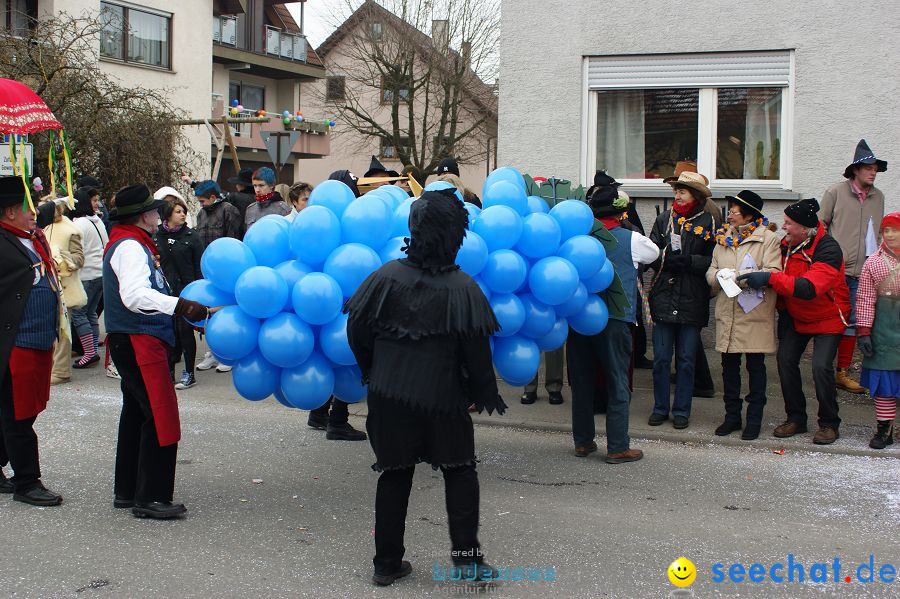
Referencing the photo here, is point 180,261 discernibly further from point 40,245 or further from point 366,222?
point 366,222

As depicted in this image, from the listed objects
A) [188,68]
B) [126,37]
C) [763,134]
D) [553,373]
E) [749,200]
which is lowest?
[553,373]

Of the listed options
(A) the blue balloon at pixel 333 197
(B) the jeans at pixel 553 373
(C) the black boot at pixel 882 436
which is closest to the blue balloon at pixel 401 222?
(A) the blue balloon at pixel 333 197

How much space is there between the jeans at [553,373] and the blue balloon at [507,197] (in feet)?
10.7

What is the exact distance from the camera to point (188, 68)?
96.3ft

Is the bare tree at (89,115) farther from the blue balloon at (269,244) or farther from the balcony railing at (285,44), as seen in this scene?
the balcony railing at (285,44)

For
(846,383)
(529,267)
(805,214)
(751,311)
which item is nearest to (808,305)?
(751,311)

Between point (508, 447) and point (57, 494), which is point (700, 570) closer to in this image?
point (508, 447)

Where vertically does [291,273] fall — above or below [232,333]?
above

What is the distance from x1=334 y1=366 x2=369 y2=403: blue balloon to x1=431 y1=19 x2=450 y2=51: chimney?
28.0 metres

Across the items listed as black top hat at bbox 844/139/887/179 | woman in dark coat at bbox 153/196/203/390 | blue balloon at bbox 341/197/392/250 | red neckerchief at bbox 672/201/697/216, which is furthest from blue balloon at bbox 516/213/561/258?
woman in dark coat at bbox 153/196/203/390

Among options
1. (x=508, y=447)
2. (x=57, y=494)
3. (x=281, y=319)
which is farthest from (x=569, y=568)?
(x=57, y=494)

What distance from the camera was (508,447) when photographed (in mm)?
7262

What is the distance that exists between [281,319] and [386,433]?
0.97 metres

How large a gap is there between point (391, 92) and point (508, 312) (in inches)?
1190
